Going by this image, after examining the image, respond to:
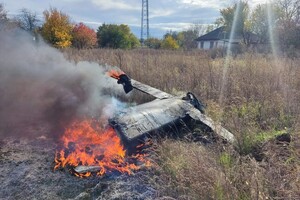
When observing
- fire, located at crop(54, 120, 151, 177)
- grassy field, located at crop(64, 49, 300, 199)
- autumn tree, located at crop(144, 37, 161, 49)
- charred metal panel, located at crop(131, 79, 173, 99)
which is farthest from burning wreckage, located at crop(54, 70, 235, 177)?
autumn tree, located at crop(144, 37, 161, 49)

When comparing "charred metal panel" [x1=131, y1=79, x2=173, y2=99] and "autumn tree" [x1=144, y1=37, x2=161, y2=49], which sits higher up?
"autumn tree" [x1=144, y1=37, x2=161, y2=49]

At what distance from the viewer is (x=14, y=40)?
6.14 meters

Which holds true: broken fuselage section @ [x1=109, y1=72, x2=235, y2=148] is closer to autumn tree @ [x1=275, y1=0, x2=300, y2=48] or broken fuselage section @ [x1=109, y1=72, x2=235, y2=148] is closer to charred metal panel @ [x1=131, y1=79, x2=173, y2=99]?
charred metal panel @ [x1=131, y1=79, x2=173, y2=99]

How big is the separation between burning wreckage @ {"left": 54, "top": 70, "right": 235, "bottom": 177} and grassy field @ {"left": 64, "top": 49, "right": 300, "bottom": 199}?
0.37 meters

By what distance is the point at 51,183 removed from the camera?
3.40 m

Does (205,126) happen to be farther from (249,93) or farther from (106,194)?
(249,93)

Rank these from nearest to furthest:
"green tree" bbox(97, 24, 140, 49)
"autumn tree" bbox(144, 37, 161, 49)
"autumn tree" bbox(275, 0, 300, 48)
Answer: "autumn tree" bbox(275, 0, 300, 48) → "green tree" bbox(97, 24, 140, 49) → "autumn tree" bbox(144, 37, 161, 49)

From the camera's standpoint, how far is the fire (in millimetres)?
3713

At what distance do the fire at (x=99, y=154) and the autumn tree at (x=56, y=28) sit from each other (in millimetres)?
24890

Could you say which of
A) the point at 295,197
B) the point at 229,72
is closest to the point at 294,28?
the point at 229,72

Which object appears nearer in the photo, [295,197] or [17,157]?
[295,197]

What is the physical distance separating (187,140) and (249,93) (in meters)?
3.09

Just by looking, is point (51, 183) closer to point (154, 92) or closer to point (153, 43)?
point (154, 92)

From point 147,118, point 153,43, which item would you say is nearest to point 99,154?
point 147,118
